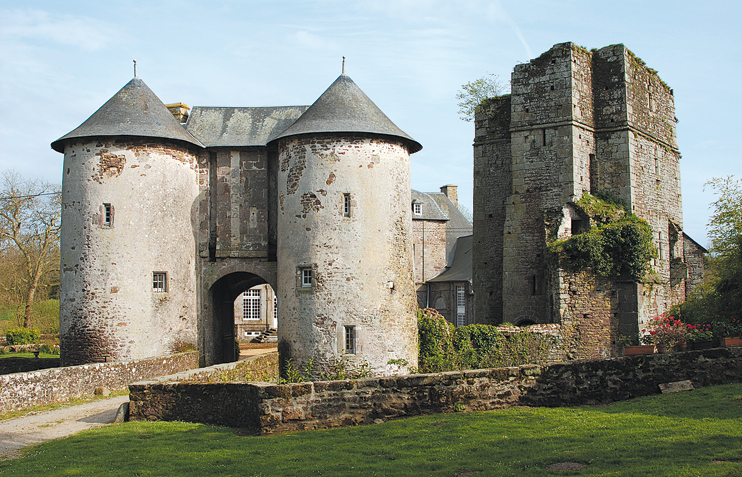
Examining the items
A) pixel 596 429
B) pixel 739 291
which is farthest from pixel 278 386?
pixel 739 291

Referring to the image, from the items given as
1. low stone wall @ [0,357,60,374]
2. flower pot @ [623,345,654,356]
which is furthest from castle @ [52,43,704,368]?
flower pot @ [623,345,654,356]

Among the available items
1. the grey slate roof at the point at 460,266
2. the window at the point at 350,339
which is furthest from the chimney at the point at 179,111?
the grey slate roof at the point at 460,266

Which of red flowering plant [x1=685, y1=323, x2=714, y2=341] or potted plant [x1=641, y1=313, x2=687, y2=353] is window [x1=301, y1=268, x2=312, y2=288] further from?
red flowering plant [x1=685, y1=323, x2=714, y2=341]

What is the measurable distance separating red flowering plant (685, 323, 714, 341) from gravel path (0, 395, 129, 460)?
497 inches

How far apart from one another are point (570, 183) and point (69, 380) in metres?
15.8

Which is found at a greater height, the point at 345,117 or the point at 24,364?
the point at 345,117

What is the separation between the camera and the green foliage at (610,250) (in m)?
21.2

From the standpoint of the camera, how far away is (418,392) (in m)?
10.5

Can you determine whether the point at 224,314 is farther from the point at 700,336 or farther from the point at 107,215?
the point at 700,336

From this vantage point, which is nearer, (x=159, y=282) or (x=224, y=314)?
(x=159, y=282)

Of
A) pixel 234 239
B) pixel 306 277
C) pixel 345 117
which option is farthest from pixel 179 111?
pixel 306 277

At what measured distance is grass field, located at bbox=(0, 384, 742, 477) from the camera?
705 centimetres

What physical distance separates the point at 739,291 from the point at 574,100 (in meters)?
8.45

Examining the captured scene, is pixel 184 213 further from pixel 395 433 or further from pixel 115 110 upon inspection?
pixel 395 433
